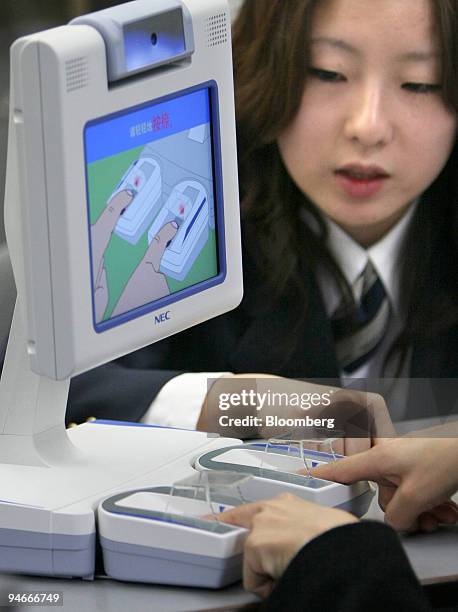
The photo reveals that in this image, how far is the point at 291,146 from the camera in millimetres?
2396

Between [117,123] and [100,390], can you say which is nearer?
[117,123]

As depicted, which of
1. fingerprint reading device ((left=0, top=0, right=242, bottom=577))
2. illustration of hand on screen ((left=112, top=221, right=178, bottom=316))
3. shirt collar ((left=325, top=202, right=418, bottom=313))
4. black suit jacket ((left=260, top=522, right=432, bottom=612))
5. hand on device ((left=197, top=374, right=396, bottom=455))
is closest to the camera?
black suit jacket ((left=260, top=522, right=432, bottom=612))

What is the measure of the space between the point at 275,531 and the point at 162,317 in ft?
1.01

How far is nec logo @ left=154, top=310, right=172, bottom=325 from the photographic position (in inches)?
60.6

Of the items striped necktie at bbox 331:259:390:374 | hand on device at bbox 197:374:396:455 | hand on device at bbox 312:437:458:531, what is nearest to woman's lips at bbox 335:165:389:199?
striped necktie at bbox 331:259:390:374

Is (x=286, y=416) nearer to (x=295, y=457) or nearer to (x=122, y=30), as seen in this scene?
(x=295, y=457)

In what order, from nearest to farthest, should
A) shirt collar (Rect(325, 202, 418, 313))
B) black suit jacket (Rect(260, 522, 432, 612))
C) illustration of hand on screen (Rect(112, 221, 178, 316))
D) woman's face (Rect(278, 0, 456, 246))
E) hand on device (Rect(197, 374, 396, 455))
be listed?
1. black suit jacket (Rect(260, 522, 432, 612))
2. illustration of hand on screen (Rect(112, 221, 178, 316))
3. hand on device (Rect(197, 374, 396, 455))
4. woman's face (Rect(278, 0, 456, 246))
5. shirt collar (Rect(325, 202, 418, 313))

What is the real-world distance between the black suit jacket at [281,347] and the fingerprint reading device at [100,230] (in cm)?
74

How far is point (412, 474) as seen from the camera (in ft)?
5.20

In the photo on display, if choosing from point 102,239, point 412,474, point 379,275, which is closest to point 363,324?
point 379,275

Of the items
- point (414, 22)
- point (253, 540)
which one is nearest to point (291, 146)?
point (414, 22)

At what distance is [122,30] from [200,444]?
0.54 metres

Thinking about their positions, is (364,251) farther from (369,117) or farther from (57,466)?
(57,466)

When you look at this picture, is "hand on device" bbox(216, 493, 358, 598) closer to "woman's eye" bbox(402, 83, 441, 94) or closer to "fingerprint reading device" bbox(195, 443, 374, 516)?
"fingerprint reading device" bbox(195, 443, 374, 516)
